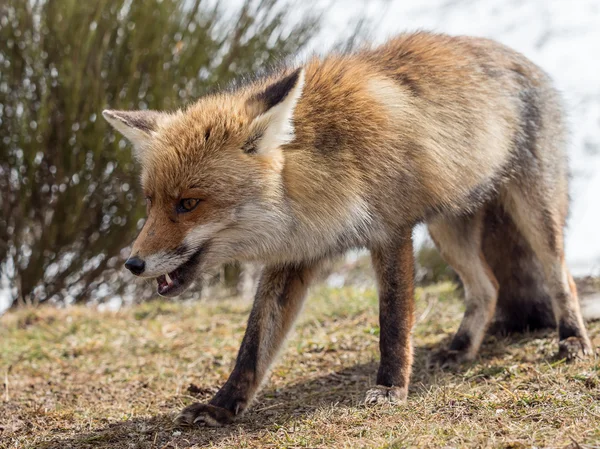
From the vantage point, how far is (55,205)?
10.5 metres

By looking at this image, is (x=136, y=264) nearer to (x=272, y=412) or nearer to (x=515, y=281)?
(x=272, y=412)

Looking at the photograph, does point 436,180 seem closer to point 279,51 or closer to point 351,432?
point 351,432

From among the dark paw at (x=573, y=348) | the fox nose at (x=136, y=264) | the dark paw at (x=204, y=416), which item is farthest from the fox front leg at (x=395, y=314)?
the fox nose at (x=136, y=264)

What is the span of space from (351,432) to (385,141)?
5.45 feet

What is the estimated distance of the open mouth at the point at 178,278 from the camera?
12.0 ft

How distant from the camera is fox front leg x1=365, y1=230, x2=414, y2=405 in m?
3.98

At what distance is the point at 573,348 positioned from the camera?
4.55m

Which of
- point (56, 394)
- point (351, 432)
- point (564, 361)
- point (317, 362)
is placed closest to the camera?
point (351, 432)

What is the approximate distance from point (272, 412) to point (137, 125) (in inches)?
73.7

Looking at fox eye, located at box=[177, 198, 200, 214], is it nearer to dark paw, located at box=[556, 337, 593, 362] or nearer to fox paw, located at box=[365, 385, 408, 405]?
fox paw, located at box=[365, 385, 408, 405]

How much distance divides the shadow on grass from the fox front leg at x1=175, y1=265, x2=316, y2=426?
9 cm

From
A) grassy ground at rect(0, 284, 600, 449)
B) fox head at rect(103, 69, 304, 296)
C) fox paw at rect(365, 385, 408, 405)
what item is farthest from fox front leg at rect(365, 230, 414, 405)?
fox head at rect(103, 69, 304, 296)

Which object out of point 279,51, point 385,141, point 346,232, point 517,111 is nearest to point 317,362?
point 346,232

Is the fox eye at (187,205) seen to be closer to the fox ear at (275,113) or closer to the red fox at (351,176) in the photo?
the red fox at (351,176)
